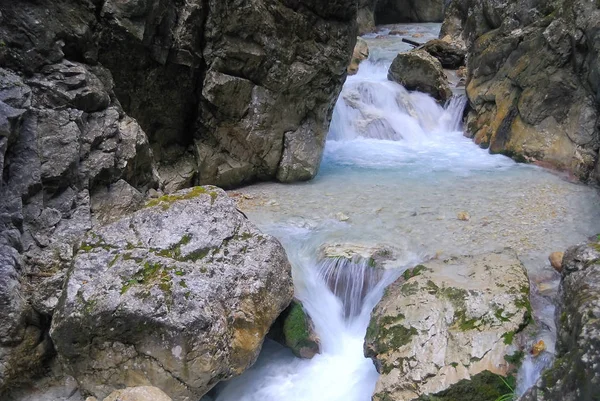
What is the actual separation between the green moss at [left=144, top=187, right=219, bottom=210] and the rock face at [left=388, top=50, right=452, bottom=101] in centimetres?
1077

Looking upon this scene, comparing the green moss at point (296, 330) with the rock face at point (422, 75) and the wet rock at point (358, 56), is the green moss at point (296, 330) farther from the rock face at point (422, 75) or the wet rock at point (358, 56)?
the wet rock at point (358, 56)

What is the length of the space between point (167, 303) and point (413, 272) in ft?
10.3

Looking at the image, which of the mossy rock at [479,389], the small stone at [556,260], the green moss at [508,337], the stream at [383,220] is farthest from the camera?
the small stone at [556,260]

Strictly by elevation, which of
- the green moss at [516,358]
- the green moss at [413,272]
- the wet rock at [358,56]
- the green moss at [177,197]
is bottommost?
the green moss at [516,358]

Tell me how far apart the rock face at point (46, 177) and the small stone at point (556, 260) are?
18.8 feet

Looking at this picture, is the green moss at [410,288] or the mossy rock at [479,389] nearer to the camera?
the mossy rock at [479,389]

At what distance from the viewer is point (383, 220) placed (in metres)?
8.03

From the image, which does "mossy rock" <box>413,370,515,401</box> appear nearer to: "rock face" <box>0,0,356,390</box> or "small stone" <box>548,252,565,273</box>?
"small stone" <box>548,252,565,273</box>

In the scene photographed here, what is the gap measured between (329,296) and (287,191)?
3630 millimetres

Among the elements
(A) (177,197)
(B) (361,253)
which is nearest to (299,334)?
(B) (361,253)

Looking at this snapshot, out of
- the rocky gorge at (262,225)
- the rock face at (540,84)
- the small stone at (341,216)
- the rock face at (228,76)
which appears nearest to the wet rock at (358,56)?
the rock face at (540,84)

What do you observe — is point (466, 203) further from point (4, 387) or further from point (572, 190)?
point (4, 387)

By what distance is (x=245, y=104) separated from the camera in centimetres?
952

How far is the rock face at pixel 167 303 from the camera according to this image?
15.3 ft
